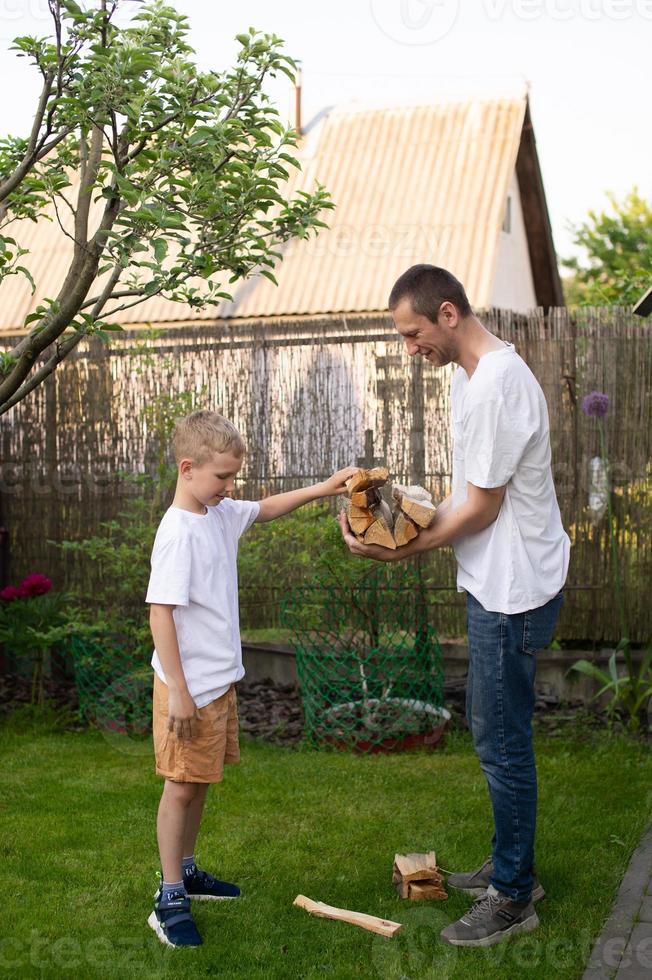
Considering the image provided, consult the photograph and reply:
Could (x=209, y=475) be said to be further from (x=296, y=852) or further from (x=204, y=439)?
(x=296, y=852)

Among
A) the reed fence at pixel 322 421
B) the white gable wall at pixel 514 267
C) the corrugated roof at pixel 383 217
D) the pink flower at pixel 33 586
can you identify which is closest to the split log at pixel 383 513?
the reed fence at pixel 322 421

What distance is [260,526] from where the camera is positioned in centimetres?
657

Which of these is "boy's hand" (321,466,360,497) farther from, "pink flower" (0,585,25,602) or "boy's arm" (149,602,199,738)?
"pink flower" (0,585,25,602)

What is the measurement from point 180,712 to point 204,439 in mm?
838

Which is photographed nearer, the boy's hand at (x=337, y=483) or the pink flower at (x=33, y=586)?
the boy's hand at (x=337, y=483)

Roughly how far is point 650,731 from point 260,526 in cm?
255

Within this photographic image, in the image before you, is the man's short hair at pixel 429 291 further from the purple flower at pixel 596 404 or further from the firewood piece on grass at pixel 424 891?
the purple flower at pixel 596 404

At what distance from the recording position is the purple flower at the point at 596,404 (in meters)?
5.91

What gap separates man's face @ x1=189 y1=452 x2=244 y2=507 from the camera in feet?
10.9

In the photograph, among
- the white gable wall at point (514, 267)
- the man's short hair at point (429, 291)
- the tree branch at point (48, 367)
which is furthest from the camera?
the white gable wall at point (514, 267)

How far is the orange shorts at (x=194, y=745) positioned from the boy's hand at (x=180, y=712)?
0.04m

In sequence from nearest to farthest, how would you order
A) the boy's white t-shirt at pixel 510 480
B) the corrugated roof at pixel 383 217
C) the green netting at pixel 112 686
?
the boy's white t-shirt at pixel 510 480 < the green netting at pixel 112 686 < the corrugated roof at pixel 383 217

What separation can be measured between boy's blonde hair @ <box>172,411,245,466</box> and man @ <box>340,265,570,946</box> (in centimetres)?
63

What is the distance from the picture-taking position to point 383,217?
13.5 meters
